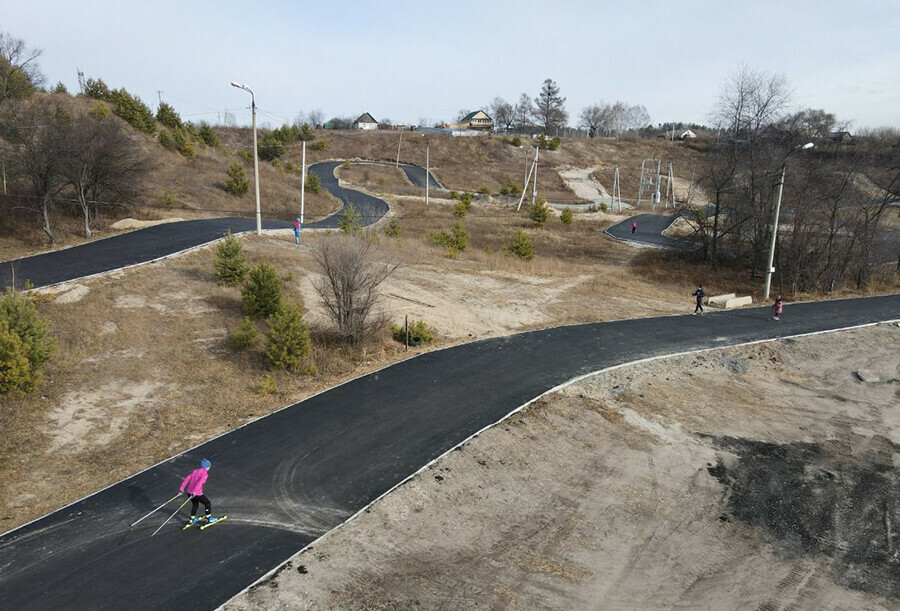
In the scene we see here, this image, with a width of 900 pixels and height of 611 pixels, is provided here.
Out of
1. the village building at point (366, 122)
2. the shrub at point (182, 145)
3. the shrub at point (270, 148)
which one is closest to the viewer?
the shrub at point (182, 145)

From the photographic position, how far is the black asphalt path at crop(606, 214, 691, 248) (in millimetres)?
41550

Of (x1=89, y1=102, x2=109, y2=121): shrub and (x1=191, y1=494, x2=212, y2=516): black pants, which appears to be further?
(x1=89, y1=102, x2=109, y2=121): shrub

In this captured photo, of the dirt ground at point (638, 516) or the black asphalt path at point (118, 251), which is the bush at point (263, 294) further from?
the dirt ground at point (638, 516)

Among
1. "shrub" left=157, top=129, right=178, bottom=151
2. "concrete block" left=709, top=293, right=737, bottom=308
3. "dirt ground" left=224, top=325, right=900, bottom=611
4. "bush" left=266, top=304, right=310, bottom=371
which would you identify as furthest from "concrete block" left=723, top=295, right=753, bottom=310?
"shrub" left=157, top=129, right=178, bottom=151

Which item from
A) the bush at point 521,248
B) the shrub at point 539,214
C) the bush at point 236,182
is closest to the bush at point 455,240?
the bush at point 521,248

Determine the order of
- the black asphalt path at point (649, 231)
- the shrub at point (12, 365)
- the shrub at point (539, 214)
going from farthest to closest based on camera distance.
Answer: the shrub at point (539, 214) → the black asphalt path at point (649, 231) → the shrub at point (12, 365)

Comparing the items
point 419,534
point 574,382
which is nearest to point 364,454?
point 419,534

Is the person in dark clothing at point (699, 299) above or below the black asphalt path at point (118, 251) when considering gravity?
below

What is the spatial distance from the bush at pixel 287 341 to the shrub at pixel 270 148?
5812 centimetres

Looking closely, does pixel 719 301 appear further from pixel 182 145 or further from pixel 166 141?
pixel 166 141

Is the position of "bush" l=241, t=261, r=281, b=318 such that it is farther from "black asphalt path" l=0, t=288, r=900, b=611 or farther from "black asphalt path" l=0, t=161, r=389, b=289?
"black asphalt path" l=0, t=161, r=389, b=289

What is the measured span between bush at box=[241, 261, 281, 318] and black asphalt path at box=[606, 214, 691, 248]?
28973 millimetres

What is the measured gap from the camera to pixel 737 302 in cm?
2664

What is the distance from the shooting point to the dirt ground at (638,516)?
332 inches
